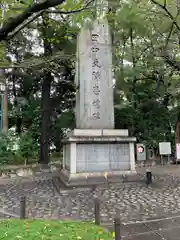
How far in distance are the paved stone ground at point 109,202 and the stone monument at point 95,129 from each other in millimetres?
636

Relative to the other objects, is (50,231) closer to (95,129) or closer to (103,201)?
(103,201)

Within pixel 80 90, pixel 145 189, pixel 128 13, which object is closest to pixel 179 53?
pixel 128 13

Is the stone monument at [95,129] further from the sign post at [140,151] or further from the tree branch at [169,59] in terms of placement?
the sign post at [140,151]

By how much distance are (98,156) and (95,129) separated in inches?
42.0

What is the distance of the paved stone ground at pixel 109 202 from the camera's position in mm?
5641

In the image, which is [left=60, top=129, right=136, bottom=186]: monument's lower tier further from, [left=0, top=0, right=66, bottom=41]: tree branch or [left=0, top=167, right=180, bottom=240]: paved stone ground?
[left=0, top=0, right=66, bottom=41]: tree branch

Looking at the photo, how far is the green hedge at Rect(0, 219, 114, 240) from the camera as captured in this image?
3.92 metres

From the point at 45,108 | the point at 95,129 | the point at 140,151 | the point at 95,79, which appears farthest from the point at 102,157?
the point at 45,108

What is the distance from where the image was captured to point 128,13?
1180 centimetres

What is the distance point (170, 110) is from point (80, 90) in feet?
34.5

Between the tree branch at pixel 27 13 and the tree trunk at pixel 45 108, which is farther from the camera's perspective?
the tree trunk at pixel 45 108

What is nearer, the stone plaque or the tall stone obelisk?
the stone plaque

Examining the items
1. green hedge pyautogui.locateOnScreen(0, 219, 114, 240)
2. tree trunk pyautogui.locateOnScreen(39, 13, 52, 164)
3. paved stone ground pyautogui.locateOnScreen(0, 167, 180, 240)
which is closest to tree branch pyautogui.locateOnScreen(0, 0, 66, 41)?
green hedge pyautogui.locateOnScreen(0, 219, 114, 240)

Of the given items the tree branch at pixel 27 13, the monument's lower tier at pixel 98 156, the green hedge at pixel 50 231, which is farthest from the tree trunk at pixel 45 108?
the tree branch at pixel 27 13
